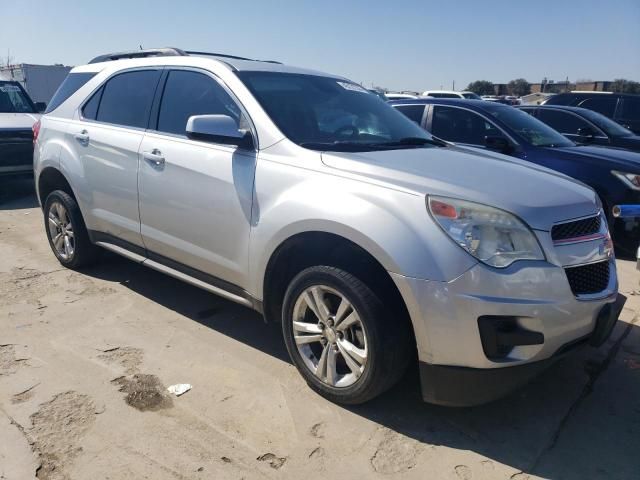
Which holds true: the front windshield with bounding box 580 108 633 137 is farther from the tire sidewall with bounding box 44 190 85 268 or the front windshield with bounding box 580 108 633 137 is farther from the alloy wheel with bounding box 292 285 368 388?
the tire sidewall with bounding box 44 190 85 268

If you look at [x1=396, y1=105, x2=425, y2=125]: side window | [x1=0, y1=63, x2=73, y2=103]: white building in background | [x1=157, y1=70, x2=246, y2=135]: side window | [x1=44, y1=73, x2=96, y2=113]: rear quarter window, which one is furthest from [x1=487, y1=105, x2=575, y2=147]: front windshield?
[x1=0, y1=63, x2=73, y2=103]: white building in background

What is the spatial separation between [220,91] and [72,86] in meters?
2.09

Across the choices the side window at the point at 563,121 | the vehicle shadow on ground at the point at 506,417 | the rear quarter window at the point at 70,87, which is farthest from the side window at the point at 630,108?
the rear quarter window at the point at 70,87

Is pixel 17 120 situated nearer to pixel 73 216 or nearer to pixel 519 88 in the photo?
pixel 73 216

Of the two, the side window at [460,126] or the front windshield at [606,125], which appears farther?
the front windshield at [606,125]

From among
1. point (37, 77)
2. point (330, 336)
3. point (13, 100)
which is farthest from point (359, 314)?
point (37, 77)

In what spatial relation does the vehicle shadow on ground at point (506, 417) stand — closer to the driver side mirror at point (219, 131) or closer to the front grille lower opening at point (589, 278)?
the front grille lower opening at point (589, 278)

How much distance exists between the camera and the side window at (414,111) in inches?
280

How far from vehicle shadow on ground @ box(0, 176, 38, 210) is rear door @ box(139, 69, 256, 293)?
17.6ft

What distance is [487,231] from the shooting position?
2.47m

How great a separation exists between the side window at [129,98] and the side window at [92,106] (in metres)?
0.05

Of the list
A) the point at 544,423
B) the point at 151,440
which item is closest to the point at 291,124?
the point at 151,440

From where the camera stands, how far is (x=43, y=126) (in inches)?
195

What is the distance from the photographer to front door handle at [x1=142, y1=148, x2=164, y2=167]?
3.69 metres
